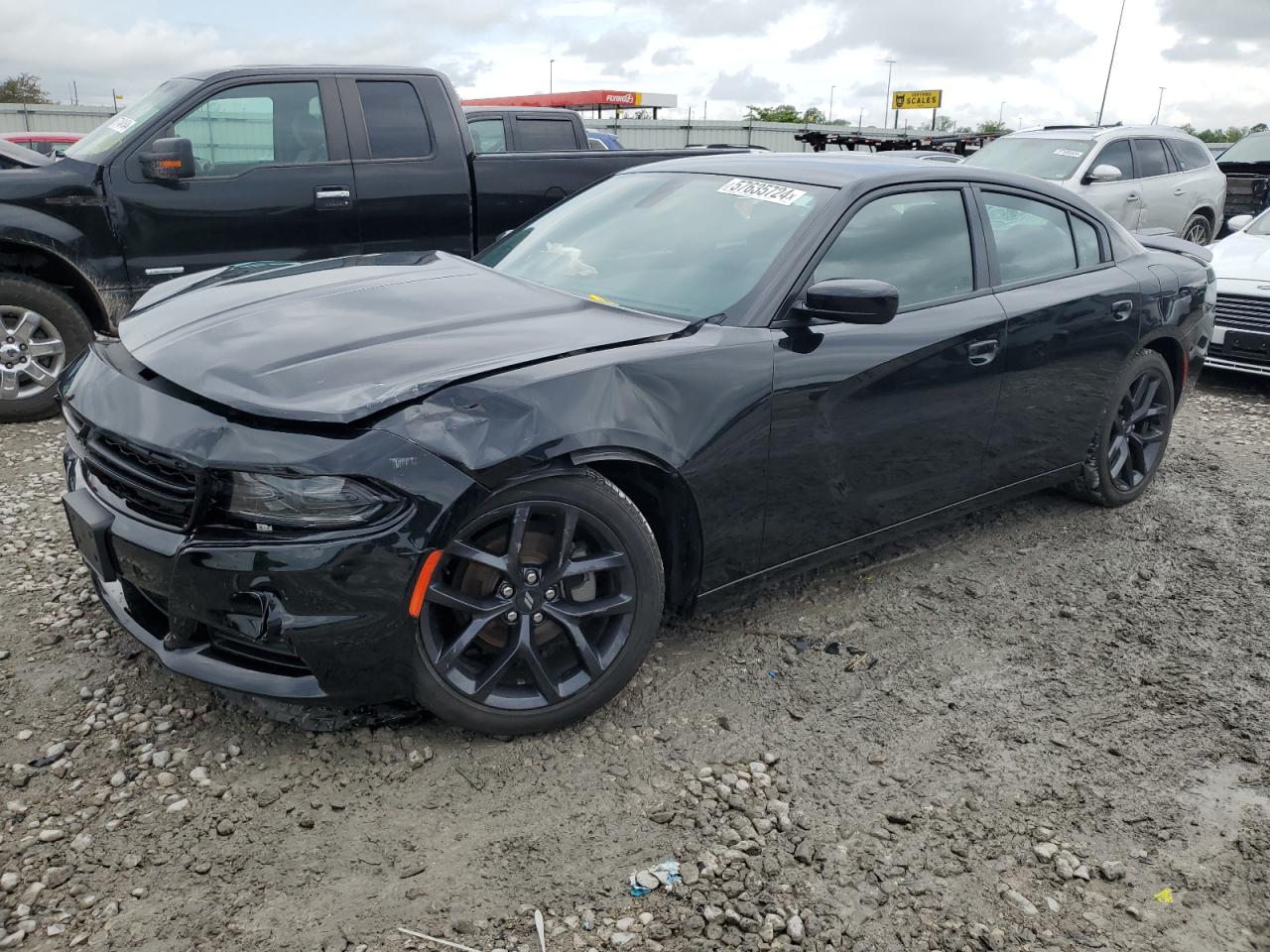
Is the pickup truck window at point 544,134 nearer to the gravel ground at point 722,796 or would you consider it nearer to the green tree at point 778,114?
the gravel ground at point 722,796

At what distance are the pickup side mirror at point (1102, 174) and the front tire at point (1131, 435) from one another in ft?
20.6

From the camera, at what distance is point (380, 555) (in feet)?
8.32

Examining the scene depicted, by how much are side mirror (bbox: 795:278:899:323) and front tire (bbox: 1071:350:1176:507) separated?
1.99 metres

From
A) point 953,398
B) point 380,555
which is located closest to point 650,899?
point 380,555

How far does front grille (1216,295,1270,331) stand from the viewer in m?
7.51

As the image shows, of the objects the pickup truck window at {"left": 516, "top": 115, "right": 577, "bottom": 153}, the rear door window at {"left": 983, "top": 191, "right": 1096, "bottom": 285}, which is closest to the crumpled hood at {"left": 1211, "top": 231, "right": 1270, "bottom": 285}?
the rear door window at {"left": 983, "top": 191, "right": 1096, "bottom": 285}

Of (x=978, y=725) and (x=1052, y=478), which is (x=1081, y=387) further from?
(x=978, y=725)

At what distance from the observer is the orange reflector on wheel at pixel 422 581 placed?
259 cm

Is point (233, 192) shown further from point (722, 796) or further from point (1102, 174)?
point (1102, 174)

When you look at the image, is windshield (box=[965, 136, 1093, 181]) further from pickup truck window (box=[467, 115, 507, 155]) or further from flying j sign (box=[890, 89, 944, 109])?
flying j sign (box=[890, 89, 944, 109])

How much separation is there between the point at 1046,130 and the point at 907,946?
11.2 m

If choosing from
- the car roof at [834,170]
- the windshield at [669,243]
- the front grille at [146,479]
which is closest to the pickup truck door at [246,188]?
the windshield at [669,243]

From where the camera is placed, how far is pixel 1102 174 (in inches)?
410

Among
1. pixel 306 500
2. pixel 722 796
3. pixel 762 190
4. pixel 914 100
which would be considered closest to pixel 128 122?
pixel 762 190
